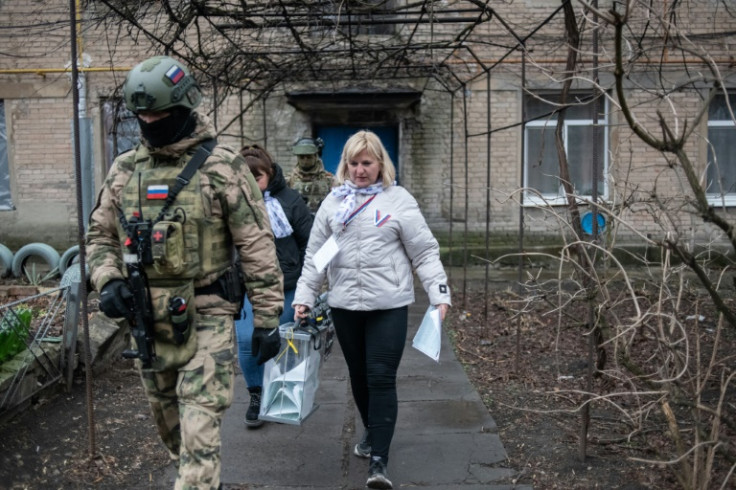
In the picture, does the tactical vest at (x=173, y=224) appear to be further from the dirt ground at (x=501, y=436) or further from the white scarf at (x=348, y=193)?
the dirt ground at (x=501, y=436)

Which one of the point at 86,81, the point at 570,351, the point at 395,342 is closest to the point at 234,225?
the point at 395,342

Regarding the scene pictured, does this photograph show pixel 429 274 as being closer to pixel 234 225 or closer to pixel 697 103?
pixel 234 225

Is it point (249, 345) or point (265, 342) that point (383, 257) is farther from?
point (249, 345)

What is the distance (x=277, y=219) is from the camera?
451cm

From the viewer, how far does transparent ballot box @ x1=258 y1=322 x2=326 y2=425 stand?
4.03 metres

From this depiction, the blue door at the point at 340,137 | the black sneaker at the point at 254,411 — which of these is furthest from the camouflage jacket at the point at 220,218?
the blue door at the point at 340,137

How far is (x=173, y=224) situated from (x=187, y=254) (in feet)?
0.45

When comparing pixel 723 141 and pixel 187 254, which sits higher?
pixel 723 141

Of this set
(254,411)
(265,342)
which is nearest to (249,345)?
(254,411)

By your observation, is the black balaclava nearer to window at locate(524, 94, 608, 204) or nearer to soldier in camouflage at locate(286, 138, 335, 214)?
soldier in camouflage at locate(286, 138, 335, 214)

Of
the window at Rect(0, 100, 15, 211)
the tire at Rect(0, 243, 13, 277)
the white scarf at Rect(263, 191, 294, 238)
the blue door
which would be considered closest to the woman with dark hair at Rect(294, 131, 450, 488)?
the white scarf at Rect(263, 191, 294, 238)

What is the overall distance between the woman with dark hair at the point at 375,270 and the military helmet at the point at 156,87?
3.50 feet

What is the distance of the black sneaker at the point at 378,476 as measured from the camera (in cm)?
352

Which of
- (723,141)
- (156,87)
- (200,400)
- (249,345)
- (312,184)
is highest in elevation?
(723,141)
